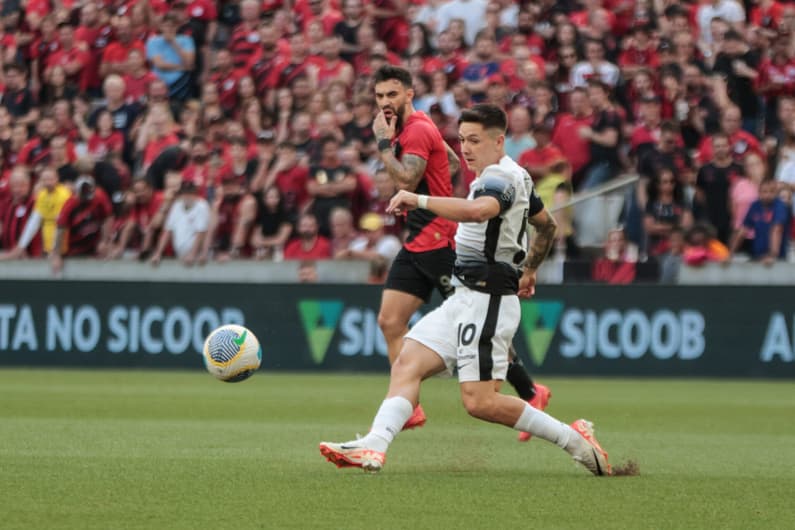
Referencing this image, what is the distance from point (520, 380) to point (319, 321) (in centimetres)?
892

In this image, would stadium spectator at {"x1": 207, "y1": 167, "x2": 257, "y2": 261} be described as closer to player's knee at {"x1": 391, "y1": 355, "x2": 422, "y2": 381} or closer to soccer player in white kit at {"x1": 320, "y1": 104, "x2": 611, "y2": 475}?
player's knee at {"x1": 391, "y1": 355, "x2": 422, "y2": 381}

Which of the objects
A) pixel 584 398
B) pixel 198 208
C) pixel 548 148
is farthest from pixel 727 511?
pixel 198 208

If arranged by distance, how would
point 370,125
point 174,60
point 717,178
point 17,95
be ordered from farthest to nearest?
point 17,95
point 174,60
point 370,125
point 717,178

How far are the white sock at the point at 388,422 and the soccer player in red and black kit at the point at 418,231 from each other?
1.39m

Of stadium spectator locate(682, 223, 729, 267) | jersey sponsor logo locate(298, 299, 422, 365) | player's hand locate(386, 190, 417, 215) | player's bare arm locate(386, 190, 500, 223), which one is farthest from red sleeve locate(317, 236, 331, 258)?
player's hand locate(386, 190, 417, 215)

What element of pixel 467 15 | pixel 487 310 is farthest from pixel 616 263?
pixel 487 310

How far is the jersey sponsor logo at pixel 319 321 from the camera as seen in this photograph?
1934 centimetres

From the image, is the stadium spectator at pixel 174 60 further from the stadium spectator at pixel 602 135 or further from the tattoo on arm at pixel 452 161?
the tattoo on arm at pixel 452 161

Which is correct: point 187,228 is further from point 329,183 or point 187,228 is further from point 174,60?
point 174,60

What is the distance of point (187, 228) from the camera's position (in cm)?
1967

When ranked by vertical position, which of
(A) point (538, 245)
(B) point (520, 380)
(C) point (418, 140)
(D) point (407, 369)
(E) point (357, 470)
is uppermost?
(C) point (418, 140)

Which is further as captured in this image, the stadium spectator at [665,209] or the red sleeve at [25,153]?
the red sleeve at [25,153]

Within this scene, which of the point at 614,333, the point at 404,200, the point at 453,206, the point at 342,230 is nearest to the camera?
the point at 404,200

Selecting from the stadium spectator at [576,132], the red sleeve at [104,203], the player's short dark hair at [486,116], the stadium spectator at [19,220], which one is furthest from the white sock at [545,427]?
the stadium spectator at [19,220]
